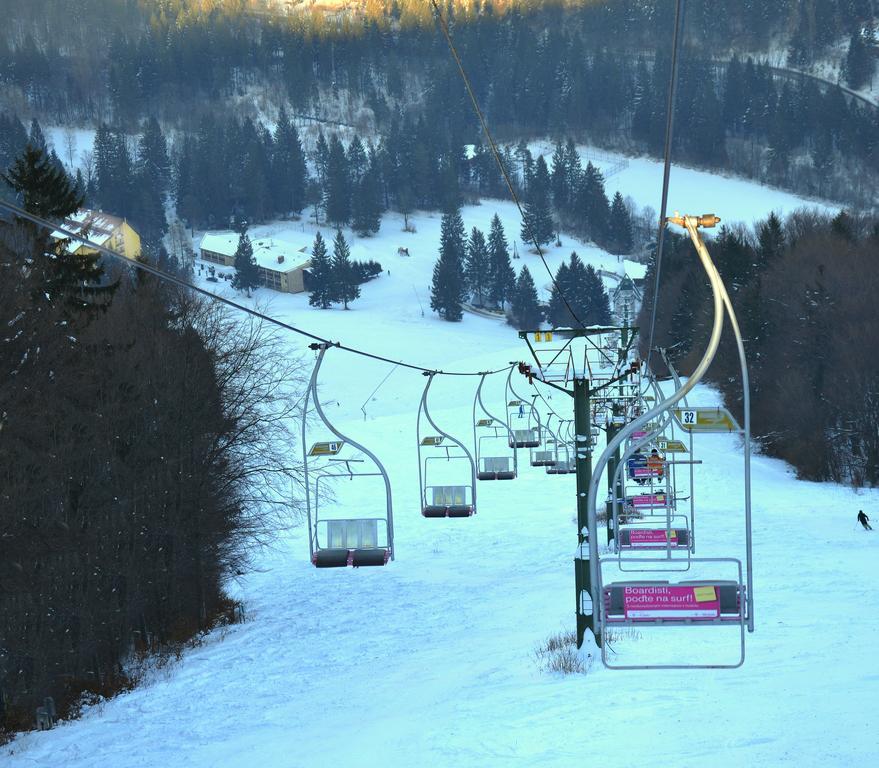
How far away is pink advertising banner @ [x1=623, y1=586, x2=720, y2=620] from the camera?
9859mm

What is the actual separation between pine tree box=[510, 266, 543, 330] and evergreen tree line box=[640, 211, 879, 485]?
4659cm

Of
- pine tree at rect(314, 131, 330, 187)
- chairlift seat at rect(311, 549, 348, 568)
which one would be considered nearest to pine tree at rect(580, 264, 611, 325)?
pine tree at rect(314, 131, 330, 187)

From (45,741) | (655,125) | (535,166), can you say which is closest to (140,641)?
(45,741)

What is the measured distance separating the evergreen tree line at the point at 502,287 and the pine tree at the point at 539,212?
11.7 metres

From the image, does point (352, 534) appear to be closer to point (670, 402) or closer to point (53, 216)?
point (670, 402)

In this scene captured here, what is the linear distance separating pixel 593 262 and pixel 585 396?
413 ft

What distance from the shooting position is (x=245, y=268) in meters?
121

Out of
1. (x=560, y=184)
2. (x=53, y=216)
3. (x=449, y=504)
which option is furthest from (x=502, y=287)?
(x=449, y=504)

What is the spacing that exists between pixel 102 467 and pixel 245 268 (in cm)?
10068

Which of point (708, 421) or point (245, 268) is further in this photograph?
point (245, 268)

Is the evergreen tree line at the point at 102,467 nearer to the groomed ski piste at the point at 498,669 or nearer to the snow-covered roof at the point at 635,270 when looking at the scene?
the groomed ski piste at the point at 498,669

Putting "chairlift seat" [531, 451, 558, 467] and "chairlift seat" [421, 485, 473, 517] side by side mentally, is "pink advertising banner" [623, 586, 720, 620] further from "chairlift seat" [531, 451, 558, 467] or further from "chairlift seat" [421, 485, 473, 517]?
"chairlift seat" [531, 451, 558, 467]

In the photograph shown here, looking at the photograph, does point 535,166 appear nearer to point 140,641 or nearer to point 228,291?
point 228,291

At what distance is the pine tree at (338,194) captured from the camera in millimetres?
151625
